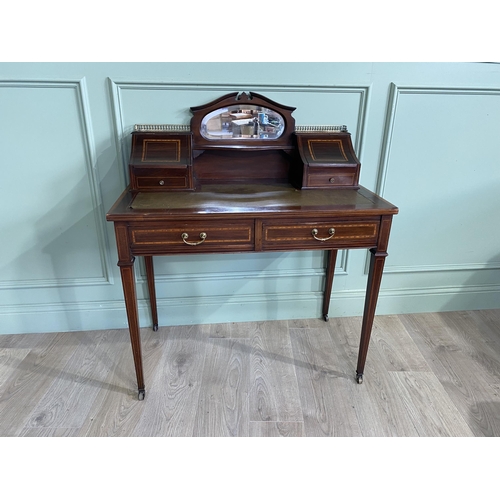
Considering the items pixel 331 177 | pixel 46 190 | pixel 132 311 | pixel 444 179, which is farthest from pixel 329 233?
pixel 46 190

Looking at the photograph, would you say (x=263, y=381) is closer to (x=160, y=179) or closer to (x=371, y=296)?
(x=371, y=296)

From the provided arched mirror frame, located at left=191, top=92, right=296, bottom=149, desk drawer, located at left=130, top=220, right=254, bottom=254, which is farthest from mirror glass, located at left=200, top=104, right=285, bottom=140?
desk drawer, located at left=130, top=220, right=254, bottom=254

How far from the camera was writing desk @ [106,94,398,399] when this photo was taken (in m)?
1.46

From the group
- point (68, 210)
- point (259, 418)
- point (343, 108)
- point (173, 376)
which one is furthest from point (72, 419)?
point (343, 108)

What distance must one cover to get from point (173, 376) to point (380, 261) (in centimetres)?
118

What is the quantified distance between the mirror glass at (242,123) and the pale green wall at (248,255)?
87 mm

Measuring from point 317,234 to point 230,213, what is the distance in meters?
0.38

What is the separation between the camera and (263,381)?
1853 millimetres

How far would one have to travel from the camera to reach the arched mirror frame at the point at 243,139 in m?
1.80

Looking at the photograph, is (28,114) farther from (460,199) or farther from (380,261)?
(460,199)

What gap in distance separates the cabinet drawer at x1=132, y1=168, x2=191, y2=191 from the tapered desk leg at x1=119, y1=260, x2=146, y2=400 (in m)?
0.40

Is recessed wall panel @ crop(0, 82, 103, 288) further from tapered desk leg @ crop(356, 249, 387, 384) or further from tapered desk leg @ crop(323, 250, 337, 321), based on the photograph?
tapered desk leg @ crop(356, 249, 387, 384)

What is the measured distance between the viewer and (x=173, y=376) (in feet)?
6.19

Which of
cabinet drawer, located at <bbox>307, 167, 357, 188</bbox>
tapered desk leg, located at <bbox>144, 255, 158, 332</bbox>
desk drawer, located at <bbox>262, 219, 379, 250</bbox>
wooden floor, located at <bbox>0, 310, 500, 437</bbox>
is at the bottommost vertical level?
wooden floor, located at <bbox>0, 310, 500, 437</bbox>
